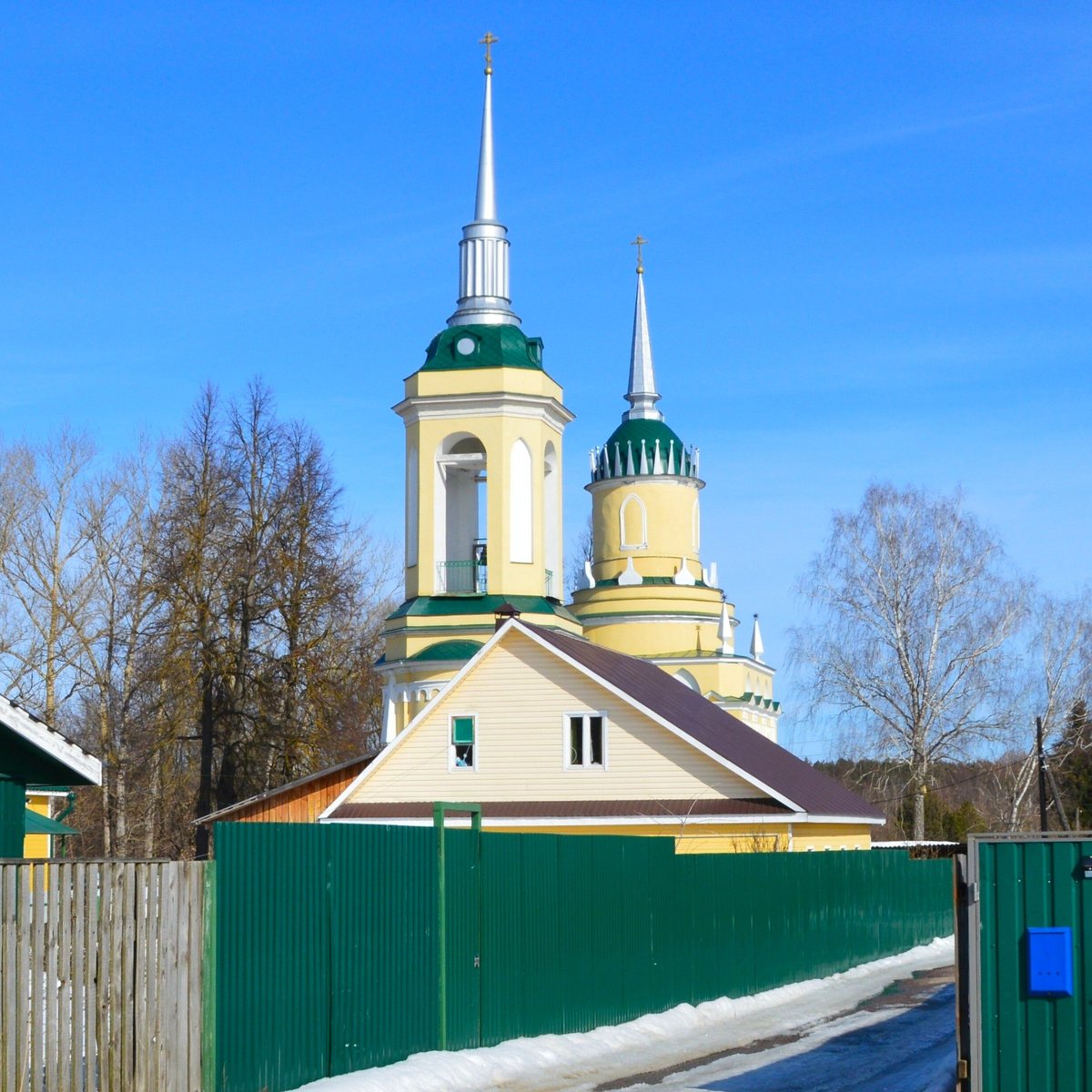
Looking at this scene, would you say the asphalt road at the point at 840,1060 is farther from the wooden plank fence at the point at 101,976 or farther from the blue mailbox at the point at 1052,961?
the wooden plank fence at the point at 101,976

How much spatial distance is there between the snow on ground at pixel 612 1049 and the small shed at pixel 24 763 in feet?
15.6

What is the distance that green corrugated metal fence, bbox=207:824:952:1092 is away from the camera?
13.4m

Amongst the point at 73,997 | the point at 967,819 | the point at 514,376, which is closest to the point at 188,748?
the point at 514,376

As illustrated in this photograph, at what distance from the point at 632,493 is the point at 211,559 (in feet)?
64.1

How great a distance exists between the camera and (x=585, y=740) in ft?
111

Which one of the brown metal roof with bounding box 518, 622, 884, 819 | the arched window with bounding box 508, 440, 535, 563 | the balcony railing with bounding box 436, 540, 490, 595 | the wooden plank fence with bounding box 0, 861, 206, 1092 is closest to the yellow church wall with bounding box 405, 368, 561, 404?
the arched window with bounding box 508, 440, 535, 563

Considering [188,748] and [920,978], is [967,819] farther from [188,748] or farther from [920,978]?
[920,978]

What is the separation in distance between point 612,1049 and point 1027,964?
685 cm

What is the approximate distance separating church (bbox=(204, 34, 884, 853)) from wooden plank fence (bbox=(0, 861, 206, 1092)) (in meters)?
15.0

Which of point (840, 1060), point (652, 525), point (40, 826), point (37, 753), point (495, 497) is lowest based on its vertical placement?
point (840, 1060)

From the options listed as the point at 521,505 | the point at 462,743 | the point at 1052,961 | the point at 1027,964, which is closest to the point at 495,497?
the point at 521,505

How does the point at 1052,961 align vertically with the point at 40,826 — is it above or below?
above

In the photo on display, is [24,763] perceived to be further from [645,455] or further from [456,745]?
[645,455]

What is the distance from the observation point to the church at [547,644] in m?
33.2
